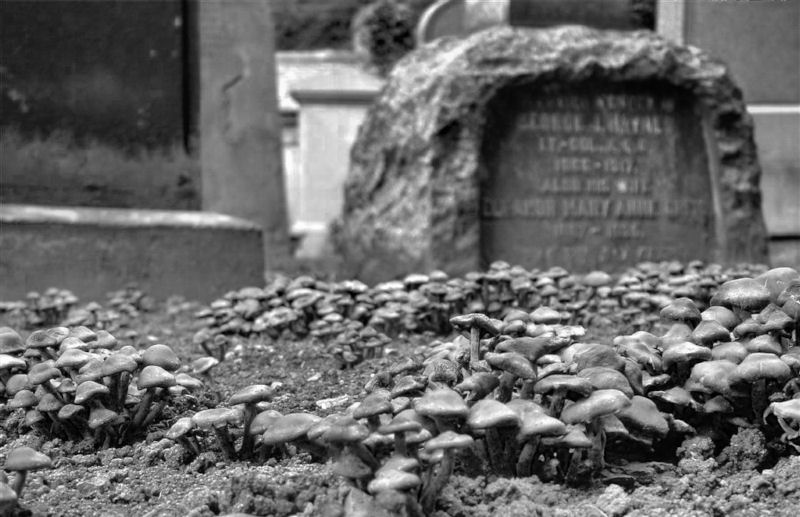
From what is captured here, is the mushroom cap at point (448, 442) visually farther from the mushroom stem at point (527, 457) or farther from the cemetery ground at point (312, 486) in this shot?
the mushroom stem at point (527, 457)

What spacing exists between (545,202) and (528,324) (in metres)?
3.36

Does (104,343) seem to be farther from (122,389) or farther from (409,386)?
(409,386)

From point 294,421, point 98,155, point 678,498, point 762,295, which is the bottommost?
point 678,498

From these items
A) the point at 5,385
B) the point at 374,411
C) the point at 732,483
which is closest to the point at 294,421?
the point at 374,411

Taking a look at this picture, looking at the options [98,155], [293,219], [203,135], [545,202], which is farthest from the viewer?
[293,219]

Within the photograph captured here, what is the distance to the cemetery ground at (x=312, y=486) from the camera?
7.06 feet

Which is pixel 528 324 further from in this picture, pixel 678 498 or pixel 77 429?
pixel 77 429

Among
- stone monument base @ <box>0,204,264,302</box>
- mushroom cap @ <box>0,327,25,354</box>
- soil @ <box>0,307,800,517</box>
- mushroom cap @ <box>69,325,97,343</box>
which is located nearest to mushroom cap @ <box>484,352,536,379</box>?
soil @ <box>0,307,800,517</box>

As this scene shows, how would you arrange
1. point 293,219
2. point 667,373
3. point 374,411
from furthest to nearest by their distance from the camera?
1. point 293,219
2. point 667,373
3. point 374,411

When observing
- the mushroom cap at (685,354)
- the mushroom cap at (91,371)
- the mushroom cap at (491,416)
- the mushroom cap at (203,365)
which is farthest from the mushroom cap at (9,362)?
the mushroom cap at (685,354)

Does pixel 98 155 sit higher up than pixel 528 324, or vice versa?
pixel 98 155

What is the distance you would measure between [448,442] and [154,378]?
97 centimetres

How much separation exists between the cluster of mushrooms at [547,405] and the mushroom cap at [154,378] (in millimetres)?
140

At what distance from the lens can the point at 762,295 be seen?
2756mm
